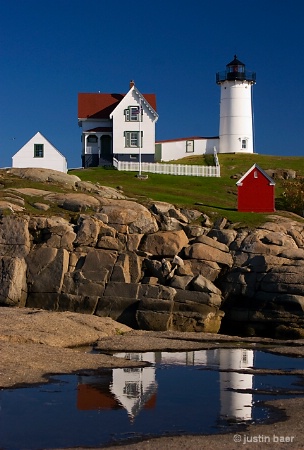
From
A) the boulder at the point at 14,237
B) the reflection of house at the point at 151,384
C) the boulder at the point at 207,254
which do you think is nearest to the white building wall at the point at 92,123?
the boulder at the point at 14,237

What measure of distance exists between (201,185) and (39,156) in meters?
13.5

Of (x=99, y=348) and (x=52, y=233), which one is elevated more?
(x=52, y=233)

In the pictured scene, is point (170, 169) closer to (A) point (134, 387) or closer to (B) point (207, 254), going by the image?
(B) point (207, 254)

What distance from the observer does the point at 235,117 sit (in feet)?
256

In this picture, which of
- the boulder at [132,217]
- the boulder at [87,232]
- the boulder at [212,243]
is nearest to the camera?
the boulder at [87,232]

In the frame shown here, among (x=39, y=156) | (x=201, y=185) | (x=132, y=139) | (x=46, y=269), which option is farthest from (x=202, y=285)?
(x=132, y=139)

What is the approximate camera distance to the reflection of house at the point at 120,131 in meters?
68.2

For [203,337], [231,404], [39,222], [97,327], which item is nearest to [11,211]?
[39,222]

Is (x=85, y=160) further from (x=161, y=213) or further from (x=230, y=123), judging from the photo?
(x=161, y=213)

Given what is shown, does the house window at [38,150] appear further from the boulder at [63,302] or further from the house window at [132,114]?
the boulder at [63,302]

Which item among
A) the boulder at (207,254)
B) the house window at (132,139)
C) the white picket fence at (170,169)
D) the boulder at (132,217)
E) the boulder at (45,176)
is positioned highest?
the house window at (132,139)

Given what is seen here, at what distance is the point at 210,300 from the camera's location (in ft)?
110

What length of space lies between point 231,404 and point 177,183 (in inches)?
1684

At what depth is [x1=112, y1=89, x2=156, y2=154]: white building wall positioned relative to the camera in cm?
6825
